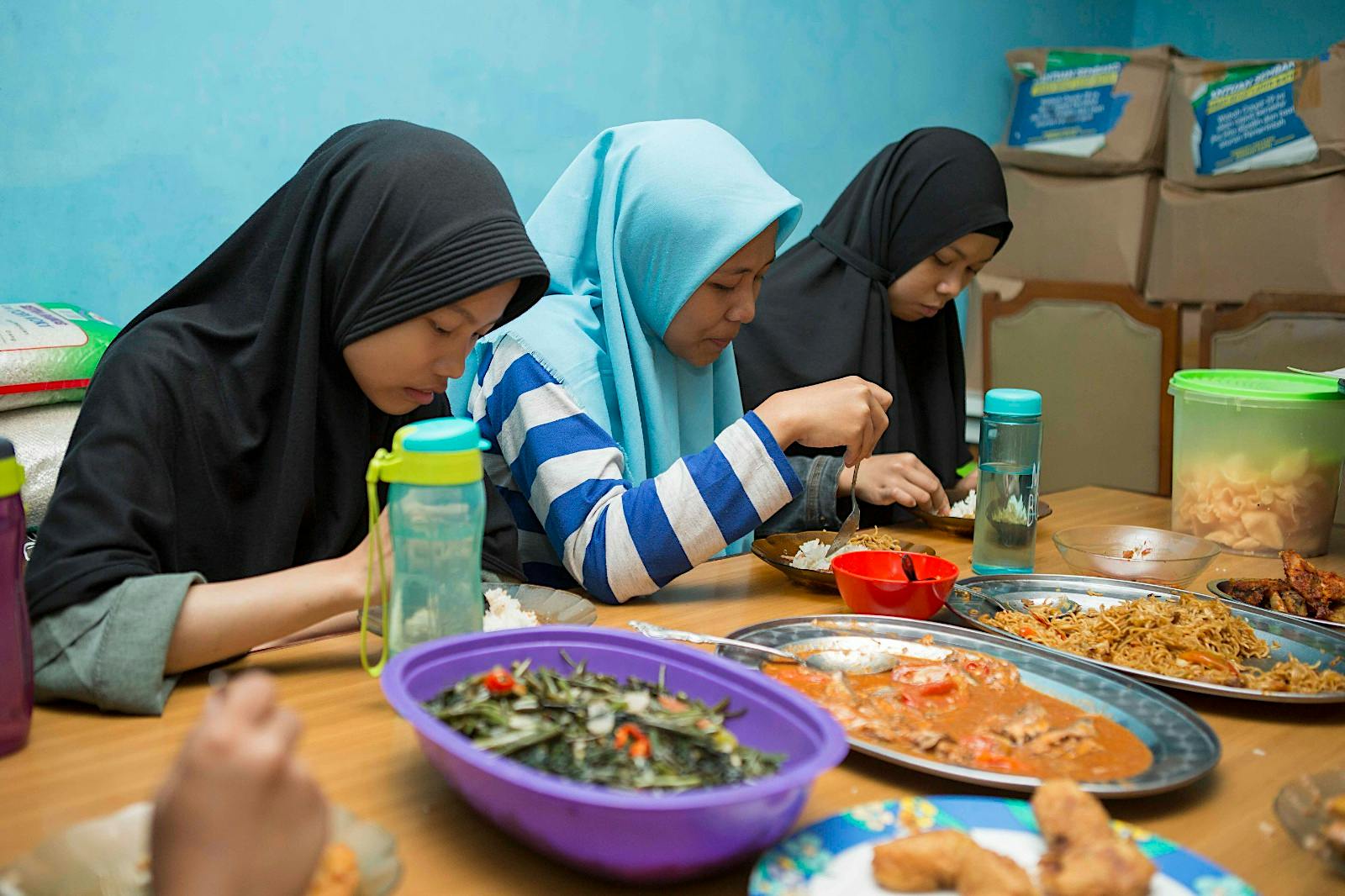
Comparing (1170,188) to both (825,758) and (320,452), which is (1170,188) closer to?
(320,452)

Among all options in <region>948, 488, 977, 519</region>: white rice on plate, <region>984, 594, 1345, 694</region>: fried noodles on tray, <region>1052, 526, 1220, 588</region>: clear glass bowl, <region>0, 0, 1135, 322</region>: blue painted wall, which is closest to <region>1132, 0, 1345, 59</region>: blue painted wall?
<region>0, 0, 1135, 322</region>: blue painted wall

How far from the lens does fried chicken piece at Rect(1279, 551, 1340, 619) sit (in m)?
1.48

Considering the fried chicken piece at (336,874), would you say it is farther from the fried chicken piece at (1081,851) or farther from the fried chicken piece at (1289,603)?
the fried chicken piece at (1289,603)

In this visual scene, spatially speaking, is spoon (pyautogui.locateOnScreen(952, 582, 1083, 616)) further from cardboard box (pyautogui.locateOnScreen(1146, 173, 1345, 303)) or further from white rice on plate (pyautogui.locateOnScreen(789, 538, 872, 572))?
cardboard box (pyautogui.locateOnScreen(1146, 173, 1345, 303))

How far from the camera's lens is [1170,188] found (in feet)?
12.8

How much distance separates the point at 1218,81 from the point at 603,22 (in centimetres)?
212

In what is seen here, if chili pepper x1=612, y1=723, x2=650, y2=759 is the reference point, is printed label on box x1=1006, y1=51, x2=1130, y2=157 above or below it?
above

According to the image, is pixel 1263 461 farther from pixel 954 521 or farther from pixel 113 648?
pixel 113 648

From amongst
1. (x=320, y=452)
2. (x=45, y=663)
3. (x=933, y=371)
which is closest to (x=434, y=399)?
(x=320, y=452)

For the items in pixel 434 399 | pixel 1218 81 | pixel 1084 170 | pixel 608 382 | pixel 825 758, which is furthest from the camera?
pixel 1084 170

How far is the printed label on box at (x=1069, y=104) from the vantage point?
3.98 m

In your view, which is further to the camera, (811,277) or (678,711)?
(811,277)

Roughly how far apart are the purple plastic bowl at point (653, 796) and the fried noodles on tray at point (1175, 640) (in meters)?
0.53

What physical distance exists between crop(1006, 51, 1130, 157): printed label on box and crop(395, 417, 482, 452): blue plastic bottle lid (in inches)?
140
